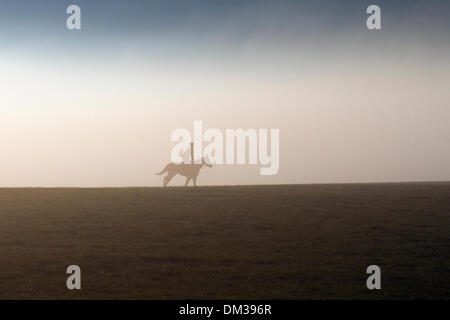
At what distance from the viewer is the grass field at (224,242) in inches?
803

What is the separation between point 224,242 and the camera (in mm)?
26016

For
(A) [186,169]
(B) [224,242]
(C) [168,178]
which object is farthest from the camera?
(C) [168,178]

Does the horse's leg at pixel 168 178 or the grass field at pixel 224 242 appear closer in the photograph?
the grass field at pixel 224 242

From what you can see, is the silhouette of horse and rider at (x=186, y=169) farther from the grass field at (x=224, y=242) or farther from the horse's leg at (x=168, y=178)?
the grass field at (x=224, y=242)

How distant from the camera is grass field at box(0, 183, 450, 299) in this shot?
20.4 meters

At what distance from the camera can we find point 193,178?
139ft

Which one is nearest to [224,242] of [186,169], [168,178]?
[186,169]

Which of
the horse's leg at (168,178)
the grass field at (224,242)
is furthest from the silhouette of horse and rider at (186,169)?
the grass field at (224,242)

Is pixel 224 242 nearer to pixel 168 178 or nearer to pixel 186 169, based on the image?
pixel 186 169

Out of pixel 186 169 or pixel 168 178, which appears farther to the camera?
pixel 168 178

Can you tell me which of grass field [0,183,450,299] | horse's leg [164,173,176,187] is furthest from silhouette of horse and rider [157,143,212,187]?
grass field [0,183,450,299]
